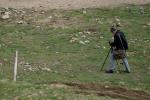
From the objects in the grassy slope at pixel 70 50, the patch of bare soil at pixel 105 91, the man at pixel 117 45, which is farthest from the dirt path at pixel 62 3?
the patch of bare soil at pixel 105 91

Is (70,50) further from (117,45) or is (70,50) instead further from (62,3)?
(62,3)

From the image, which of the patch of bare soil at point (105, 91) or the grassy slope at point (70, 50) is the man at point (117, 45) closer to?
the grassy slope at point (70, 50)

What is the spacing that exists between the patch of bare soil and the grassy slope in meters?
0.56

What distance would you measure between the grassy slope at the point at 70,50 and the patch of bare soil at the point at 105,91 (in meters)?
0.56

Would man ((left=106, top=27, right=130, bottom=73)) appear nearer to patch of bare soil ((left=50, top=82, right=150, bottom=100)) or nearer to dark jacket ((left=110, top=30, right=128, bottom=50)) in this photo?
dark jacket ((left=110, top=30, right=128, bottom=50))

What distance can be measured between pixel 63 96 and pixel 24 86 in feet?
5.15

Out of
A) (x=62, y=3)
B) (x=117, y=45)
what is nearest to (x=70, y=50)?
(x=117, y=45)

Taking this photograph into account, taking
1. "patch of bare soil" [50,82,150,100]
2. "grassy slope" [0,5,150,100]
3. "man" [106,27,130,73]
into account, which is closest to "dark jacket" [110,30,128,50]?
"man" [106,27,130,73]

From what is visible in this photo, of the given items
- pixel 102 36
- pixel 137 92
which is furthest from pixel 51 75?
pixel 102 36

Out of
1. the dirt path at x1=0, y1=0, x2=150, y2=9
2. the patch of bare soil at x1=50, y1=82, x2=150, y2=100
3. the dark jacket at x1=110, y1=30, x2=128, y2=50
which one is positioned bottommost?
the patch of bare soil at x1=50, y1=82, x2=150, y2=100

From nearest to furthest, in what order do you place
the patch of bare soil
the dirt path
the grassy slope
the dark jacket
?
the patch of bare soil → the grassy slope → the dark jacket → the dirt path

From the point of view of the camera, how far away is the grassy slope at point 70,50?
16672 millimetres

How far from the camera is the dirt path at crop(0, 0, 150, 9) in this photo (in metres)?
30.0

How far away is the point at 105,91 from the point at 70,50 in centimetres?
705
